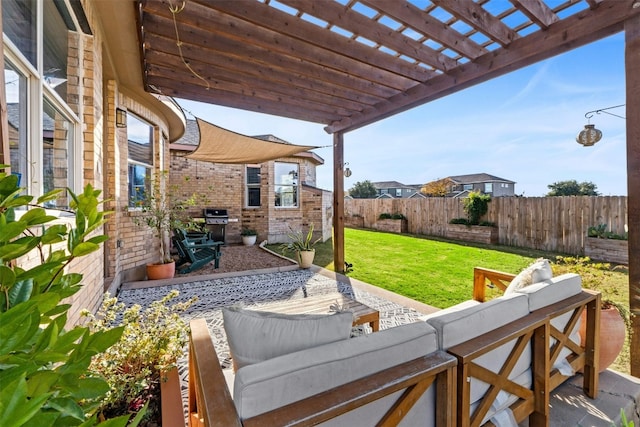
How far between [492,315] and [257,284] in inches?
161

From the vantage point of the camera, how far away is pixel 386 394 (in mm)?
1205

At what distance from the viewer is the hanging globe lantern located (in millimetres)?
5004

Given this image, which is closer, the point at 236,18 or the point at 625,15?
the point at 625,15

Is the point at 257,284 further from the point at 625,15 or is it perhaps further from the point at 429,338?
the point at 625,15

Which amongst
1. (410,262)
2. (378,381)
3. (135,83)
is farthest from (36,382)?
(410,262)

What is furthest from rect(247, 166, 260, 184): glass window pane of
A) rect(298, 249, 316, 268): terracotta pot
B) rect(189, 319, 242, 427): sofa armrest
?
rect(189, 319, 242, 427): sofa armrest

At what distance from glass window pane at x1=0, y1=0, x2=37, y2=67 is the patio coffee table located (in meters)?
2.45

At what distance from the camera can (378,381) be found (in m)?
1.22

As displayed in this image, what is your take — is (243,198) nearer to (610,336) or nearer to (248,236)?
(248,236)

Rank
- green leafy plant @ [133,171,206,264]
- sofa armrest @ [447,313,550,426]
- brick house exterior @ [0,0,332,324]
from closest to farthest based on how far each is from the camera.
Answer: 1. sofa armrest @ [447,313,550,426]
2. brick house exterior @ [0,0,332,324]
3. green leafy plant @ [133,171,206,264]

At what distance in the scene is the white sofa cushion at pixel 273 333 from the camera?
1.35 metres

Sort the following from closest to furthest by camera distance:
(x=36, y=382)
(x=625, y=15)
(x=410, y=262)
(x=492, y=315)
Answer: (x=36, y=382), (x=492, y=315), (x=625, y=15), (x=410, y=262)

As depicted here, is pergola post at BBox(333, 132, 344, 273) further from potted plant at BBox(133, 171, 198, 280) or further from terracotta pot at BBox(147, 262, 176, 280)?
terracotta pot at BBox(147, 262, 176, 280)

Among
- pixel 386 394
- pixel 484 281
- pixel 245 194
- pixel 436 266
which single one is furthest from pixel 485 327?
pixel 245 194
